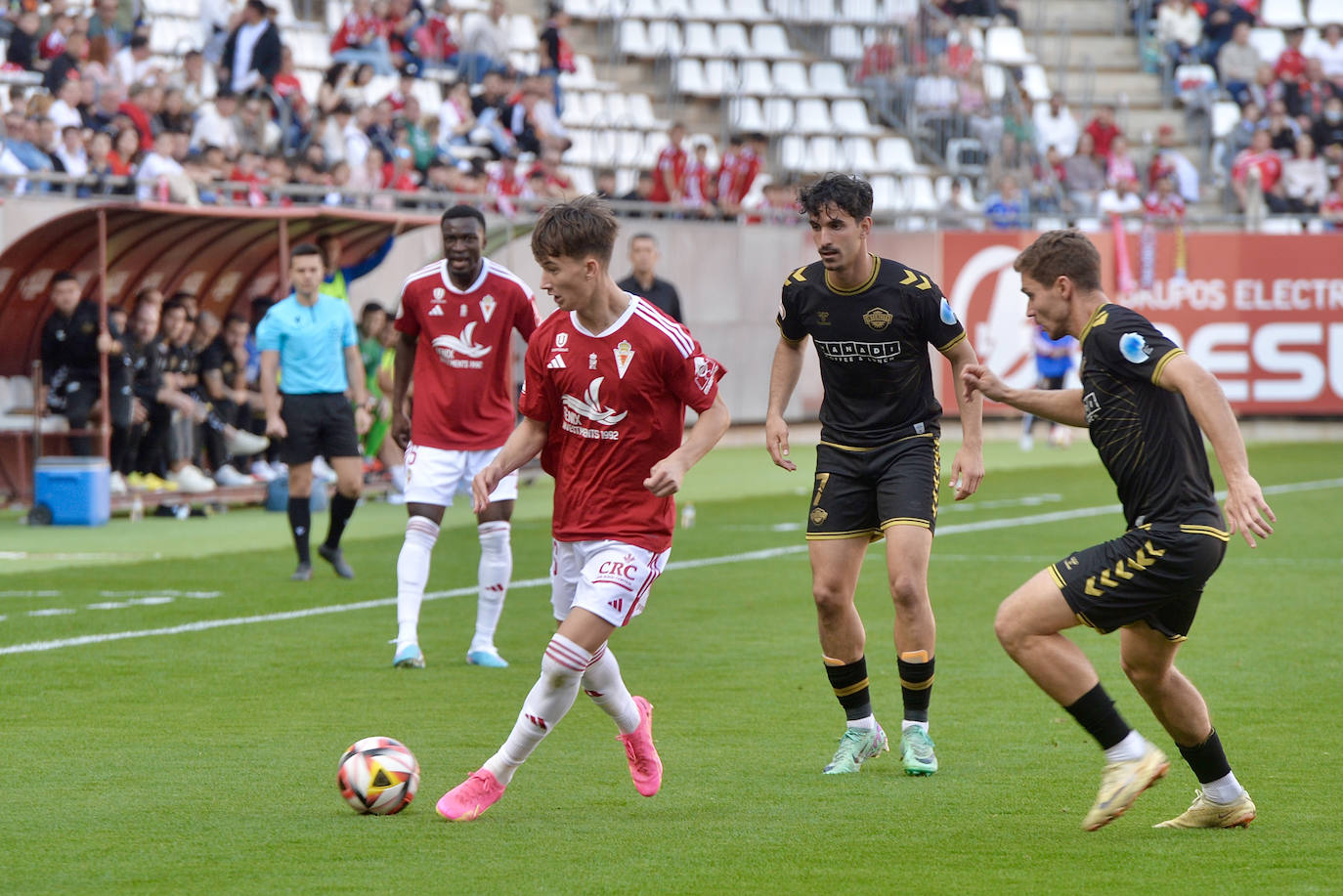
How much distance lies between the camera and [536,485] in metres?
22.2

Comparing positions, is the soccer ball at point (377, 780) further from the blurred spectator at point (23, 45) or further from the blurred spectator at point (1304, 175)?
the blurred spectator at point (1304, 175)

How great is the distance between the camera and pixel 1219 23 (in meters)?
34.9

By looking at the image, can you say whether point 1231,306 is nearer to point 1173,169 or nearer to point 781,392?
point 1173,169

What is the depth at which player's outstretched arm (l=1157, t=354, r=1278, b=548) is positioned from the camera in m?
5.82

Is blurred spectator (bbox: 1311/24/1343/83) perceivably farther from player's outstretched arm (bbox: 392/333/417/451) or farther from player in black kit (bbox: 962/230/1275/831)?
player in black kit (bbox: 962/230/1275/831)

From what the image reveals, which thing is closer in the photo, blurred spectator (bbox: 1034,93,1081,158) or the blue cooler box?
the blue cooler box

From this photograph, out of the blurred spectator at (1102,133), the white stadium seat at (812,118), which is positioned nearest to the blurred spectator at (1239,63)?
the blurred spectator at (1102,133)

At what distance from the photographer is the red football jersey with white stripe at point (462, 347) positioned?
1020 centimetres

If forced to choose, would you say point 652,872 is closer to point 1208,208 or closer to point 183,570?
point 183,570

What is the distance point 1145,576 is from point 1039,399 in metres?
0.71

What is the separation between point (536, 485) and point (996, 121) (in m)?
13.7

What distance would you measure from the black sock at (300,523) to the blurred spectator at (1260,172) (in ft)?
65.6

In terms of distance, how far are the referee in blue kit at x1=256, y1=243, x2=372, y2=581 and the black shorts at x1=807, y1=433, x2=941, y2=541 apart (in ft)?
18.9

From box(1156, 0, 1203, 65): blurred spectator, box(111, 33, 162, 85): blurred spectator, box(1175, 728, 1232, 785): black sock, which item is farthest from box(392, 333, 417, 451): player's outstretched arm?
box(1156, 0, 1203, 65): blurred spectator
